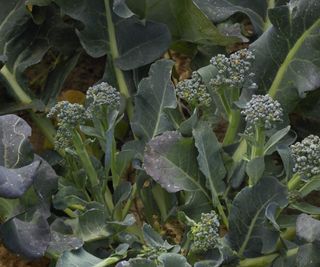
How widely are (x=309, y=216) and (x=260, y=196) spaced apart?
0.07m

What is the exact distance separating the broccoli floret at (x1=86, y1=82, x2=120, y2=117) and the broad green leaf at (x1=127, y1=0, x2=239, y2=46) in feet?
0.67

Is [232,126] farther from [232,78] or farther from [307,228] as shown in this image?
[307,228]

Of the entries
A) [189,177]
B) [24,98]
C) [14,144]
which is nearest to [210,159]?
[189,177]

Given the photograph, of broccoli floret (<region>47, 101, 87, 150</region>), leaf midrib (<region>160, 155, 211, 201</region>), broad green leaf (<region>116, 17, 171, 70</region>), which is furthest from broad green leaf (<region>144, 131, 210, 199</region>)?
broad green leaf (<region>116, 17, 171, 70</region>)

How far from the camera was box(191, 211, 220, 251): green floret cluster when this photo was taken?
96 centimetres

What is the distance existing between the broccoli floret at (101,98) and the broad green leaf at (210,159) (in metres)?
0.12

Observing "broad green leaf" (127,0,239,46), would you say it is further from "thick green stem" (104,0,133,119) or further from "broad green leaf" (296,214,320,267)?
"broad green leaf" (296,214,320,267)

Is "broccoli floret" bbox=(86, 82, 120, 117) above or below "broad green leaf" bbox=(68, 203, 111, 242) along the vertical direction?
above

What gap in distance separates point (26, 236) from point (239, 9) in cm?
52

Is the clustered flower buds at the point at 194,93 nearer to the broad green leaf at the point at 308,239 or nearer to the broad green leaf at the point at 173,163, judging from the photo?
the broad green leaf at the point at 173,163

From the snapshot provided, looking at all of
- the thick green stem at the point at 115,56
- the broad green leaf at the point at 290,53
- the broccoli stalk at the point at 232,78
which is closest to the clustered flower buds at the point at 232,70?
the broccoli stalk at the point at 232,78

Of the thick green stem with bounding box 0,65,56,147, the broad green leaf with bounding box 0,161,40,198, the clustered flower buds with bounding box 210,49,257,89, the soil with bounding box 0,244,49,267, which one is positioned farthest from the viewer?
the thick green stem with bounding box 0,65,56,147

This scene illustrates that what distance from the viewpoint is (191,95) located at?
42.2 inches

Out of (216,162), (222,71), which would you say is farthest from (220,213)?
(222,71)
